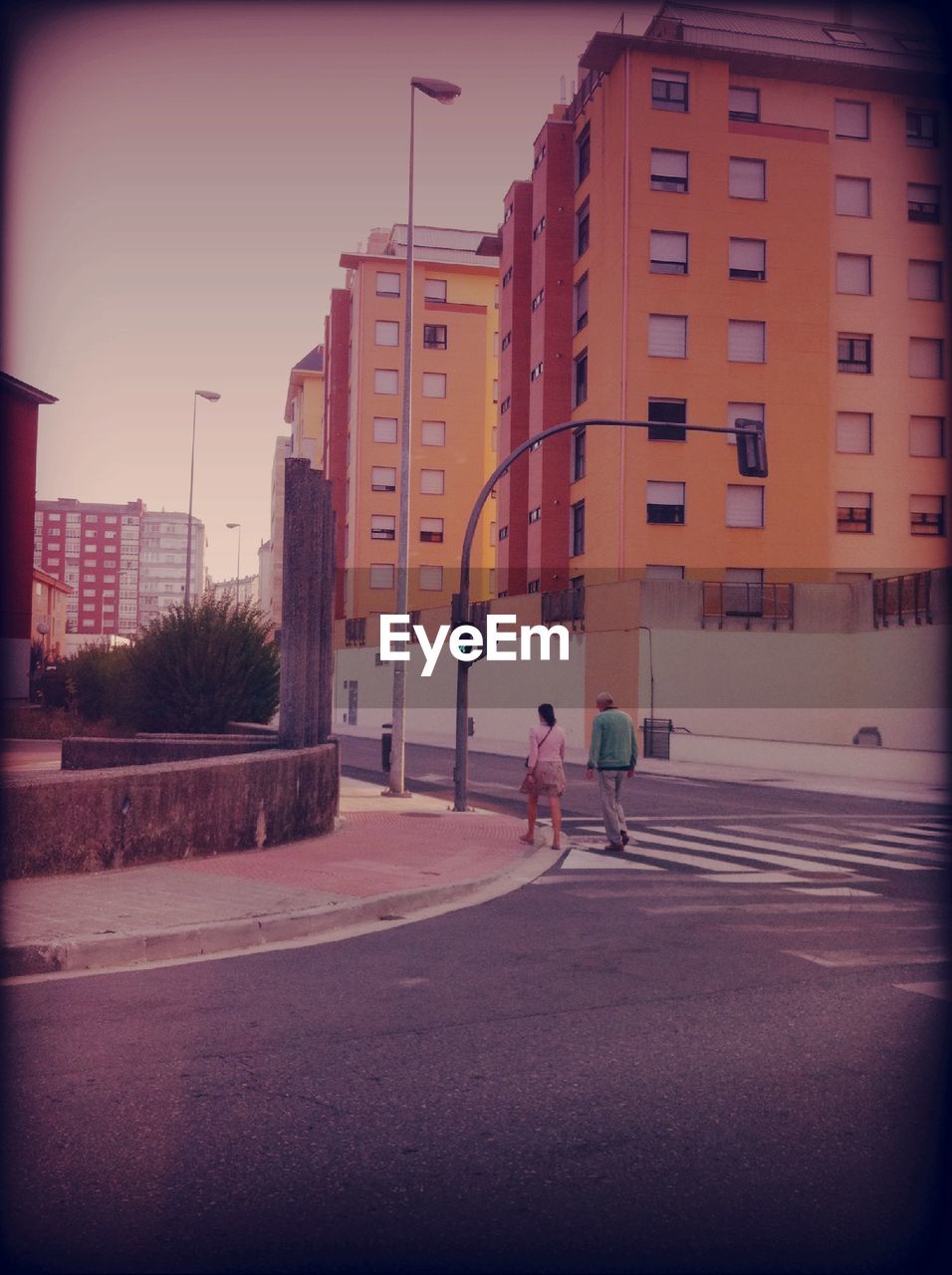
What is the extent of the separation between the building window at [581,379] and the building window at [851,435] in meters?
8.19

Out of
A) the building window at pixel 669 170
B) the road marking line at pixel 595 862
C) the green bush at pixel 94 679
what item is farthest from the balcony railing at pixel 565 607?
the road marking line at pixel 595 862

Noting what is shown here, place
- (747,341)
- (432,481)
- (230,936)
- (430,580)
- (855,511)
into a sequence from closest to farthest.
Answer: (230,936) → (747,341) → (855,511) → (432,481) → (430,580)

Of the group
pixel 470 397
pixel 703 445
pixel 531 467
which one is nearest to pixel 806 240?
pixel 703 445

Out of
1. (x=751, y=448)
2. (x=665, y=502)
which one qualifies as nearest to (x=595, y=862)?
(x=751, y=448)

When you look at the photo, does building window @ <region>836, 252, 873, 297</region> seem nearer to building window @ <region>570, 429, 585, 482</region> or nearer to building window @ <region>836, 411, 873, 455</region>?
building window @ <region>836, 411, 873, 455</region>

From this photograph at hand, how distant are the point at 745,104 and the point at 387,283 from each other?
28.5 meters

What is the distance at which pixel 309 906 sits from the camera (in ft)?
26.9

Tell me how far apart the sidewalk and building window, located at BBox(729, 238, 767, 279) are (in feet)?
92.9

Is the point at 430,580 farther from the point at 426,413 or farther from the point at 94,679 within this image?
the point at 94,679

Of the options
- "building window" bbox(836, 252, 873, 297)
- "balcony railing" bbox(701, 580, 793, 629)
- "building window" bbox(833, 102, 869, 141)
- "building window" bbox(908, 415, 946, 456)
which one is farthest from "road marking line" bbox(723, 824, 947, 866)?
"building window" bbox(833, 102, 869, 141)

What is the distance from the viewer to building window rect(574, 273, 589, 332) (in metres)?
40.3

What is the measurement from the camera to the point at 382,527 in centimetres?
6291

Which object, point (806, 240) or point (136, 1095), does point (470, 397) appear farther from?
point (136, 1095)

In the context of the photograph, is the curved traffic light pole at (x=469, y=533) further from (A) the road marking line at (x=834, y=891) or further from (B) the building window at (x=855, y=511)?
(B) the building window at (x=855, y=511)
